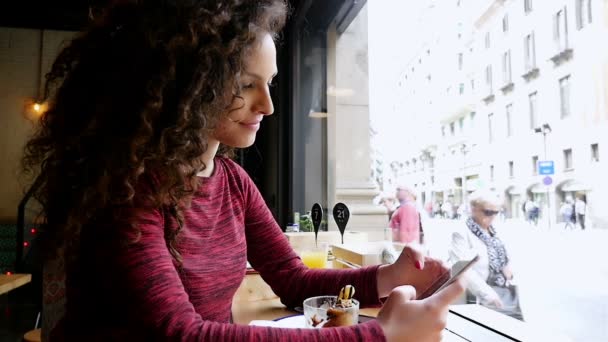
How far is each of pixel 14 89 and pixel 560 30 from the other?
596cm

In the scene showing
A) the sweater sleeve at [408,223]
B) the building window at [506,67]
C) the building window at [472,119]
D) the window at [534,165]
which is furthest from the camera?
the sweater sleeve at [408,223]

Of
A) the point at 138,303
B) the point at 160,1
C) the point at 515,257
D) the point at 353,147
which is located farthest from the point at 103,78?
the point at 353,147

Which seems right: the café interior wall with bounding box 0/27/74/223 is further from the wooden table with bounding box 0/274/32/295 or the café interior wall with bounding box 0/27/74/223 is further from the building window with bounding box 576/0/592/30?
the building window with bounding box 576/0/592/30

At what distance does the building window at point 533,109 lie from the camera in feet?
3.25

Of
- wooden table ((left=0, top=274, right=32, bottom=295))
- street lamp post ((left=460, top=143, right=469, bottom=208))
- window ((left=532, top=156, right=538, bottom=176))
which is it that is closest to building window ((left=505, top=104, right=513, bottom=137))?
window ((left=532, top=156, right=538, bottom=176))

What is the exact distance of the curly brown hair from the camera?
745 millimetres

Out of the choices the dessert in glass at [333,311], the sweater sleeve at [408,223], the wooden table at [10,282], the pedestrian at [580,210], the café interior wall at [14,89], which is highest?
the café interior wall at [14,89]

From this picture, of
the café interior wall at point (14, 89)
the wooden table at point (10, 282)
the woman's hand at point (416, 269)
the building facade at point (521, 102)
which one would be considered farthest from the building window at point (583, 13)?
the café interior wall at point (14, 89)

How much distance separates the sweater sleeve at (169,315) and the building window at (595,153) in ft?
1.74

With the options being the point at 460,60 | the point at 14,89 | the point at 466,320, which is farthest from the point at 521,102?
the point at 14,89

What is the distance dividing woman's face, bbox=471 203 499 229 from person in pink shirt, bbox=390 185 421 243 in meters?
0.34

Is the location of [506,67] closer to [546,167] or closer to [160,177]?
[546,167]

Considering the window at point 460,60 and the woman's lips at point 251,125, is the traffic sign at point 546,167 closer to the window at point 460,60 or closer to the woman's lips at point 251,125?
the window at point 460,60

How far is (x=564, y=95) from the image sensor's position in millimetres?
920
